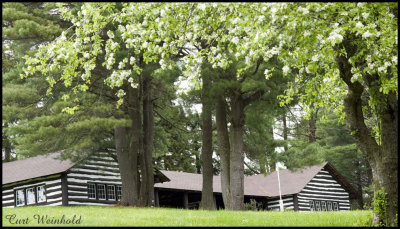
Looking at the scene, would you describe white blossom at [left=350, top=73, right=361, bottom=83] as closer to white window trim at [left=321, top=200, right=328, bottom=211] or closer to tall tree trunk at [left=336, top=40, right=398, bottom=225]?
tall tree trunk at [left=336, top=40, right=398, bottom=225]

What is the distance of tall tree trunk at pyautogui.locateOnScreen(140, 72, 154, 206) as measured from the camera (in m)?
26.9

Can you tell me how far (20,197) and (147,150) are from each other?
35.6ft

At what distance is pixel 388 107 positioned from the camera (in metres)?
11.6

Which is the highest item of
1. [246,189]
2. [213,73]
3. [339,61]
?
[213,73]

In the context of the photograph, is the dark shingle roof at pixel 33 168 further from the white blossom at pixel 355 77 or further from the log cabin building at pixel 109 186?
the white blossom at pixel 355 77

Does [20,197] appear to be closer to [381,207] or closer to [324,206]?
[324,206]

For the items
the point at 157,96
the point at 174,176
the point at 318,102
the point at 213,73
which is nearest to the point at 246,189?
the point at 174,176

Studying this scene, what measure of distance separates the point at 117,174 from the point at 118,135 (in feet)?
Answer: 27.5

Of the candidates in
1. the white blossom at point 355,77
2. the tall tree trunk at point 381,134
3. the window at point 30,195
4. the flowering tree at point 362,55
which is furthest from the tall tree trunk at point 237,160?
the window at point 30,195

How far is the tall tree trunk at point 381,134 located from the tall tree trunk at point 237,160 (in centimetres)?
1087

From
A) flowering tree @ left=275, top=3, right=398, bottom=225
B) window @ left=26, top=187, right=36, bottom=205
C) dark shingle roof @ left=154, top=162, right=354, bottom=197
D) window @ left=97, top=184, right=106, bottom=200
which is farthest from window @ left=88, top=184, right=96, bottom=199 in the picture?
flowering tree @ left=275, top=3, right=398, bottom=225

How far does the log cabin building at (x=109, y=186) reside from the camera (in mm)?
31375

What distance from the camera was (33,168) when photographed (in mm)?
33625

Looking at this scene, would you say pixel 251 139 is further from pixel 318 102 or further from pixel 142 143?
pixel 318 102
